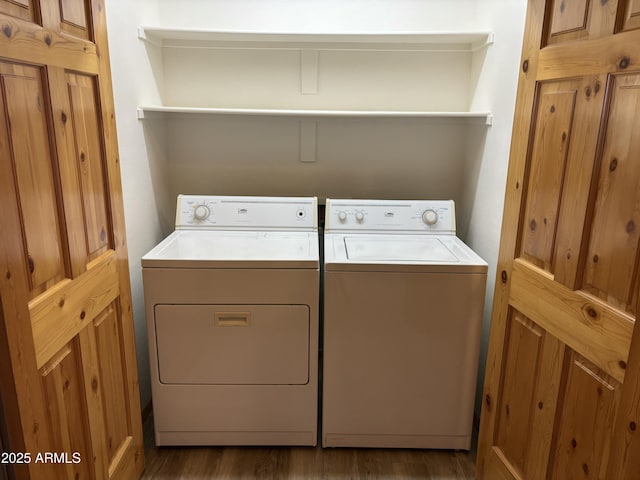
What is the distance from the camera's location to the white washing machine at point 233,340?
1837 millimetres

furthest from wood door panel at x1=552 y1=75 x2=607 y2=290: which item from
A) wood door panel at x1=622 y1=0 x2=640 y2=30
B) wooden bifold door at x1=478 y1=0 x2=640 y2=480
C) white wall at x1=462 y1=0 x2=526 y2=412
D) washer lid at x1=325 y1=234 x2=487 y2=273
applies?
white wall at x1=462 y1=0 x2=526 y2=412

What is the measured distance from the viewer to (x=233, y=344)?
1902mm

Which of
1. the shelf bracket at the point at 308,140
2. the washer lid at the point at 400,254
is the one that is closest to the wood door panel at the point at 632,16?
the washer lid at the point at 400,254

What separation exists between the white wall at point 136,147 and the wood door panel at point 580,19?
1.55 meters

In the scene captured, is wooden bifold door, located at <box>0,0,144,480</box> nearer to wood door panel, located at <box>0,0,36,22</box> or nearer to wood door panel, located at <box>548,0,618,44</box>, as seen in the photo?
wood door panel, located at <box>0,0,36,22</box>

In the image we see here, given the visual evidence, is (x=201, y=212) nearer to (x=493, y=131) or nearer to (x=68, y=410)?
(x=68, y=410)

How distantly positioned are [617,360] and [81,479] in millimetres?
1530

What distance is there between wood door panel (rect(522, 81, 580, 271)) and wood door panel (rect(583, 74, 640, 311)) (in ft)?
0.49

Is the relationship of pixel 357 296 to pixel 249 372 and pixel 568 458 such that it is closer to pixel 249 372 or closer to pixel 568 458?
pixel 249 372

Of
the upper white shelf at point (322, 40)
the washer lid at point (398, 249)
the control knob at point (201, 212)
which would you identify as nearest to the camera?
the washer lid at point (398, 249)

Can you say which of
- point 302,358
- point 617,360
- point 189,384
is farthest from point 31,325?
point 617,360

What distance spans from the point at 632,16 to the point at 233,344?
65.3 inches

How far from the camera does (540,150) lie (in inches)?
55.2

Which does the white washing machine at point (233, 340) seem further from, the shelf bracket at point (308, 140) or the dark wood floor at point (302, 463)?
the shelf bracket at point (308, 140)
